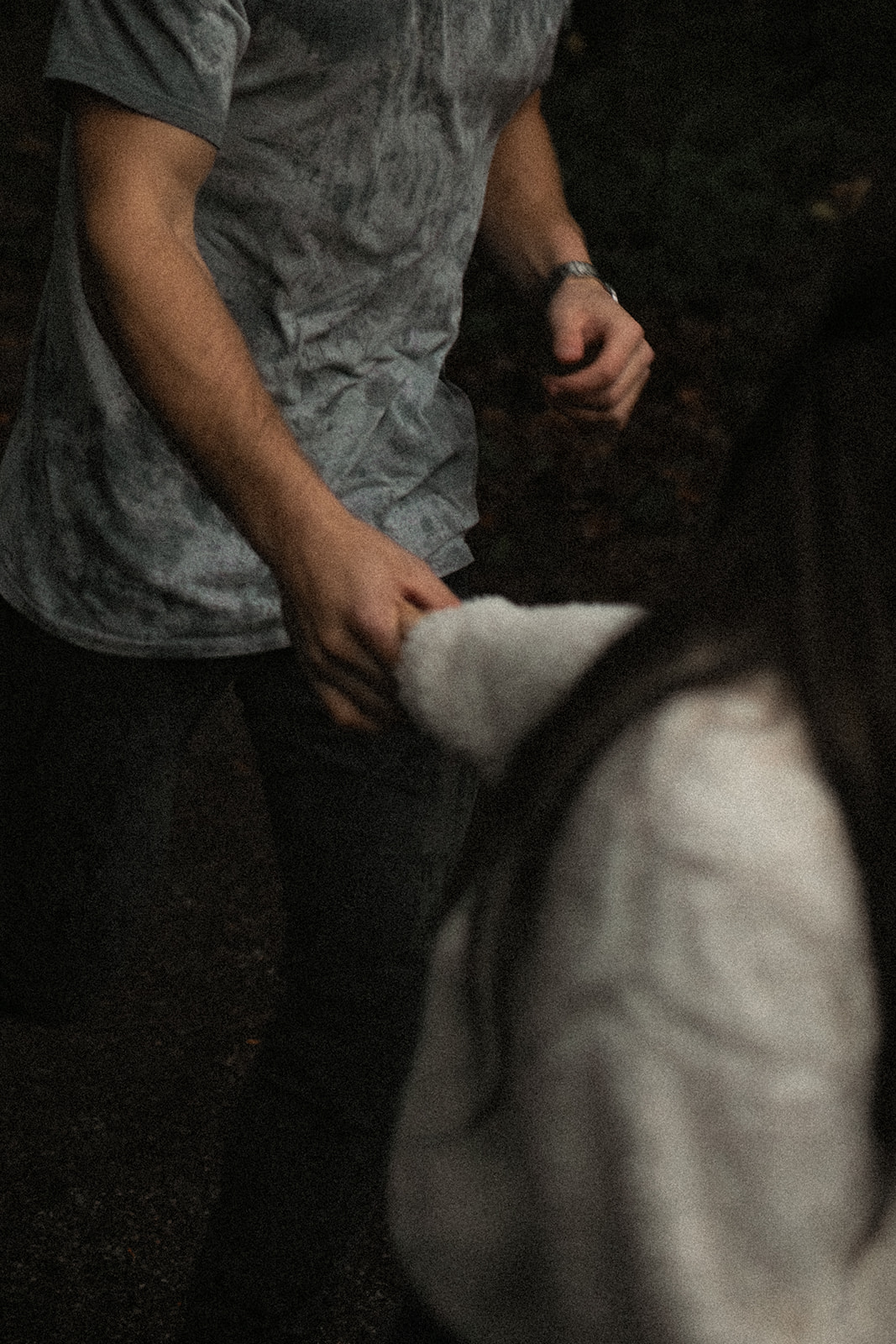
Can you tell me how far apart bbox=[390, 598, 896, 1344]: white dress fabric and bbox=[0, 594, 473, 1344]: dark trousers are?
93 centimetres

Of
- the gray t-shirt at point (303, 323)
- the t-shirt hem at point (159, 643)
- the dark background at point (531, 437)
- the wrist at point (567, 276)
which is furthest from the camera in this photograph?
the dark background at point (531, 437)

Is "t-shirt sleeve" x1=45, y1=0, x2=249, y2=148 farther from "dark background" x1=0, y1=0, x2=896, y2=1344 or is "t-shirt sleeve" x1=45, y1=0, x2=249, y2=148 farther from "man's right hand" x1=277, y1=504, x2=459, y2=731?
"dark background" x1=0, y1=0, x2=896, y2=1344

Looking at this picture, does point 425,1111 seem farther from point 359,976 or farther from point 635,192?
point 635,192

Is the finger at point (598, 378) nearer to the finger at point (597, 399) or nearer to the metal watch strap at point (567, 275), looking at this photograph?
the finger at point (597, 399)

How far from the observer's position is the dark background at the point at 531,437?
8.66ft

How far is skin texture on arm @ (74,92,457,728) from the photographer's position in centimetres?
144

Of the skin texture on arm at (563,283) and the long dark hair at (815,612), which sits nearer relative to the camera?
the long dark hair at (815,612)

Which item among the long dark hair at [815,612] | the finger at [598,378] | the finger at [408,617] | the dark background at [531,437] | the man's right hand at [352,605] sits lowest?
the dark background at [531,437]

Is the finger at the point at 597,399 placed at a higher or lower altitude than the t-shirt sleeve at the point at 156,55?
lower

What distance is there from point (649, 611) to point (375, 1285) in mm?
1896

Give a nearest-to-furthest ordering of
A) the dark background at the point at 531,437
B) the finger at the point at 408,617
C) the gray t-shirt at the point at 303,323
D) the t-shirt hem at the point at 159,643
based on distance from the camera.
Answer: the finger at the point at 408,617 → the gray t-shirt at the point at 303,323 → the t-shirt hem at the point at 159,643 → the dark background at the point at 531,437

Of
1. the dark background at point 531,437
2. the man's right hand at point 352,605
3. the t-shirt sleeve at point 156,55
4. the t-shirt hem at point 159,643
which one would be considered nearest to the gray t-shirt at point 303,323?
the t-shirt hem at point 159,643

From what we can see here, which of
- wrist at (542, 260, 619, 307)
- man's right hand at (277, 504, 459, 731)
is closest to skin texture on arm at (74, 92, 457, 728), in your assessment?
man's right hand at (277, 504, 459, 731)

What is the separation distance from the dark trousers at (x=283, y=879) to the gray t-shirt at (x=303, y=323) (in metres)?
0.09
